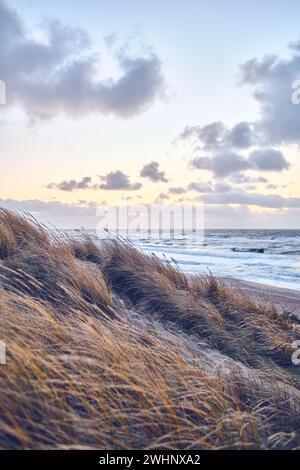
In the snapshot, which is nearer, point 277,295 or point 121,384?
point 121,384

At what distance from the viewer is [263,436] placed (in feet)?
8.12

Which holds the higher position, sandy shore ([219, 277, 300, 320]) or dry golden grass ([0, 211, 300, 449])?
dry golden grass ([0, 211, 300, 449])

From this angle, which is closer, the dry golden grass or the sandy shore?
the dry golden grass

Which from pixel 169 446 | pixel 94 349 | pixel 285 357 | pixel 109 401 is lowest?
pixel 285 357

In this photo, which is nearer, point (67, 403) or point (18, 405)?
point (18, 405)

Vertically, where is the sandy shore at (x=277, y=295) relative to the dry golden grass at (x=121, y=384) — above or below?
below

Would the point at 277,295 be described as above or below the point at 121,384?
below

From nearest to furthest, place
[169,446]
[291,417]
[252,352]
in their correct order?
[169,446] < [291,417] < [252,352]

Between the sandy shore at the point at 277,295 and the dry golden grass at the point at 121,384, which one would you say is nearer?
the dry golden grass at the point at 121,384
